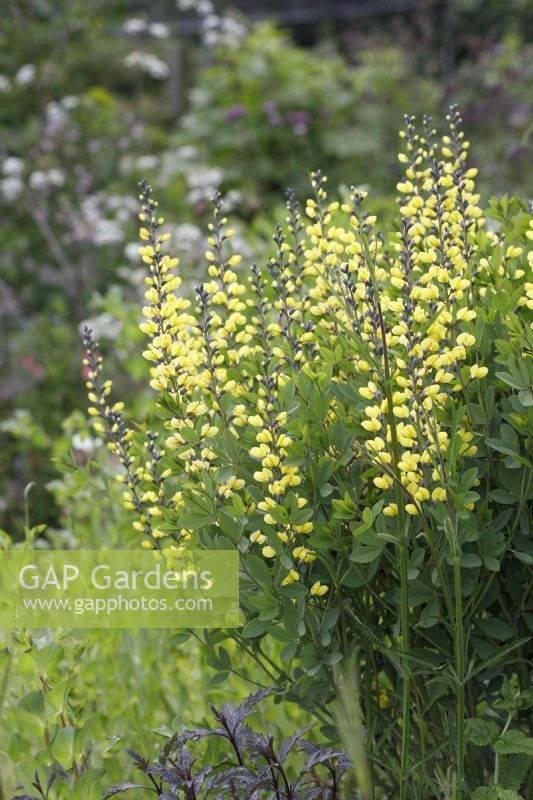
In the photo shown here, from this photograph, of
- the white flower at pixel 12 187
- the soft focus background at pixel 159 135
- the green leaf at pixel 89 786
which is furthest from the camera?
the white flower at pixel 12 187

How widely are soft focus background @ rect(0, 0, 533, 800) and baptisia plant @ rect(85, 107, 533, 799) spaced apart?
104 centimetres

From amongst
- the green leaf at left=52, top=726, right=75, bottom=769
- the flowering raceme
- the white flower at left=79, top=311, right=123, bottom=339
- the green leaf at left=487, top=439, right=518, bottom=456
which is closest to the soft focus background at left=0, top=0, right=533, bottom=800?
the white flower at left=79, top=311, right=123, bottom=339

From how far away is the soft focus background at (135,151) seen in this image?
4.93 m

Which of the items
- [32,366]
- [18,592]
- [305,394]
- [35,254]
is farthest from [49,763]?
[35,254]

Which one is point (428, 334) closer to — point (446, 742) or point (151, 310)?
point (151, 310)

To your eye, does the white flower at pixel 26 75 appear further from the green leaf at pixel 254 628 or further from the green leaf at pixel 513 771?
the green leaf at pixel 513 771

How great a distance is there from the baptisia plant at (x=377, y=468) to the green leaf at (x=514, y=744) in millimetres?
63

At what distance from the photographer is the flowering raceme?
149 cm

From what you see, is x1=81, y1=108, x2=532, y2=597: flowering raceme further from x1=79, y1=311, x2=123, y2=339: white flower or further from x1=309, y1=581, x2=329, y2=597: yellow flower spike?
x1=79, y1=311, x2=123, y2=339: white flower

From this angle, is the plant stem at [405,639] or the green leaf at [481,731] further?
the green leaf at [481,731]

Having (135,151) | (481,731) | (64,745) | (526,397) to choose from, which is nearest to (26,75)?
(135,151)

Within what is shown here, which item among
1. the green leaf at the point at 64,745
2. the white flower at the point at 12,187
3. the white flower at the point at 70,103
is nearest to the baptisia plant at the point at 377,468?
the green leaf at the point at 64,745

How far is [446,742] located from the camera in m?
1.64

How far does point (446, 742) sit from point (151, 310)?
2.75ft
